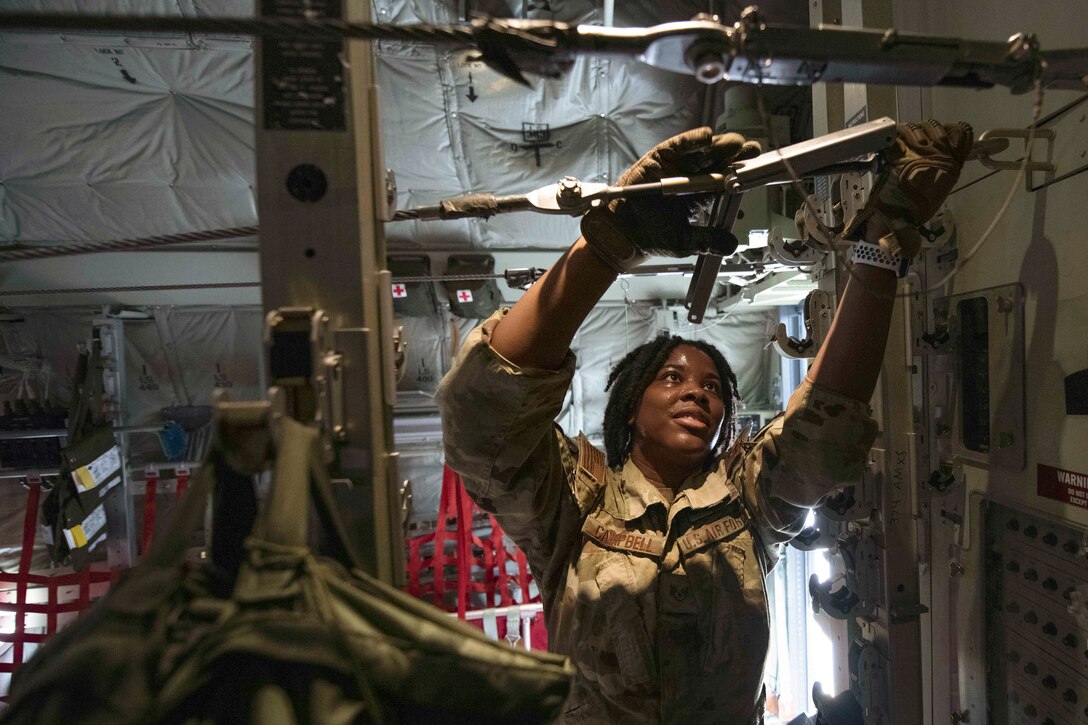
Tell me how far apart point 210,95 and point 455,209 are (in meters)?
2.49

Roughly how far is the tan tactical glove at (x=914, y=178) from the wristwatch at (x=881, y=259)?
0.07ft

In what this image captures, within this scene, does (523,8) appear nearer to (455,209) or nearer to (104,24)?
(455,209)

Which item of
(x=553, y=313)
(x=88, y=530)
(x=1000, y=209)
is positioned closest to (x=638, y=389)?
(x=553, y=313)

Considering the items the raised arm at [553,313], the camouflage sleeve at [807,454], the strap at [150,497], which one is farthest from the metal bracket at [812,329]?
the strap at [150,497]

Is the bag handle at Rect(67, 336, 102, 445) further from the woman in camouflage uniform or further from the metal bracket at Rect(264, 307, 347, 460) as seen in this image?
the metal bracket at Rect(264, 307, 347, 460)

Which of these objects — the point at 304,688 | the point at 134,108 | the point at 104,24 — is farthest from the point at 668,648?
the point at 134,108

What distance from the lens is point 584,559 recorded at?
134 centimetres

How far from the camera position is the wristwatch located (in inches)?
49.1

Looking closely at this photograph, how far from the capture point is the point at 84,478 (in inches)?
118

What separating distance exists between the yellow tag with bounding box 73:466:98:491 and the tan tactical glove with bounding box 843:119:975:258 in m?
4.18

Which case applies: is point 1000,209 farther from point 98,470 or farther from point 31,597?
point 31,597

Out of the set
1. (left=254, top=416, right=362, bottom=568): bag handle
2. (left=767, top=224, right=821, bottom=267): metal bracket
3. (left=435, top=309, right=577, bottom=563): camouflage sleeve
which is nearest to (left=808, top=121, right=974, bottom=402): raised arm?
(left=767, top=224, right=821, bottom=267): metal bracket

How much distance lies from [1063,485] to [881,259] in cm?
73

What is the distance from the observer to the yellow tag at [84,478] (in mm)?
2947
